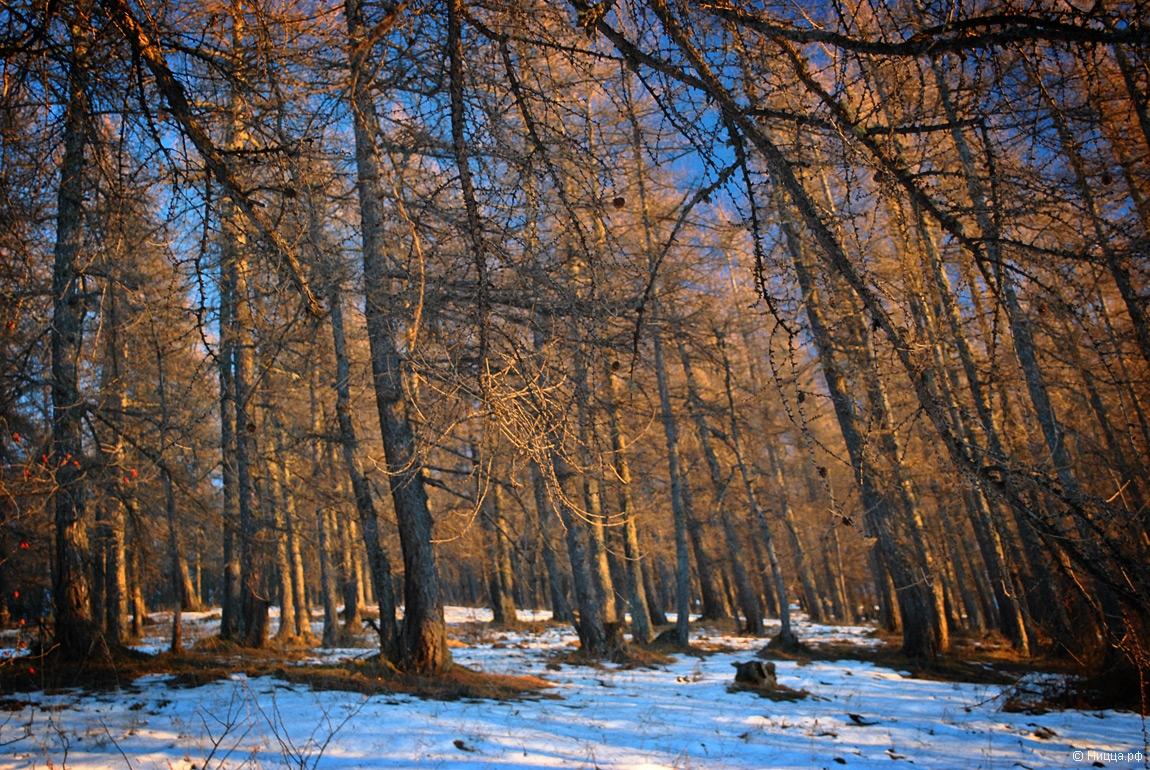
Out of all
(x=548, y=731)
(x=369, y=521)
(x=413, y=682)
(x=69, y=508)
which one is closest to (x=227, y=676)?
(x=413, y=682)

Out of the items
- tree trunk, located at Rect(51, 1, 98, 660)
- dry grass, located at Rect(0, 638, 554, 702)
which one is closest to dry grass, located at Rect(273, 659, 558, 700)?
dry grass, located at Rect(0, 638, 554, 702)

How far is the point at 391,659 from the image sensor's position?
8188mm

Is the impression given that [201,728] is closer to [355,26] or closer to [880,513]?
[355,26]

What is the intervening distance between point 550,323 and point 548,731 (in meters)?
3.84

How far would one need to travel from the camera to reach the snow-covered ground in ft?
14.7

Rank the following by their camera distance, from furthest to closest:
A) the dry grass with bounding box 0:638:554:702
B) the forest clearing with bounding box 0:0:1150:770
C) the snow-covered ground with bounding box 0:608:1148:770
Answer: the dry grass with bounding box 0:638:554:702 → the snow-covered ground with bounding box 0:608:1148:770 → the forest clearing with bounding box 0:0:1150:770

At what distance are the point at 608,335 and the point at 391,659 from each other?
529cm

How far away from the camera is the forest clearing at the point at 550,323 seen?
7.75ft

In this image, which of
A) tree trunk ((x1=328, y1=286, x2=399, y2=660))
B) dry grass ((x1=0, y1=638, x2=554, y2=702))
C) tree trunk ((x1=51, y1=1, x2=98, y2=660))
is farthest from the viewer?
tree trunk ((x1=328, y1=286, x2=399, y2=660))

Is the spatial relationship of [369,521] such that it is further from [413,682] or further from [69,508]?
→ [69,508]

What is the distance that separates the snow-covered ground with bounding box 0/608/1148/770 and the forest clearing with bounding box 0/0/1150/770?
0.19ft

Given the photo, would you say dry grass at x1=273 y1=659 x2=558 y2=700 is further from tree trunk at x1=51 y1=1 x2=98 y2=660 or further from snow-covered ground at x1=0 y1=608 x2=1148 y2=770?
tree trunk at x1=51 y1=1 x2=98 y2=660

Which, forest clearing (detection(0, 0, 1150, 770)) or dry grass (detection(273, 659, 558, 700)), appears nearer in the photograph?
forest clearing (detection(0, 0, 1150, 770))

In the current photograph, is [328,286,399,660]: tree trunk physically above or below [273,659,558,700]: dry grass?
above
